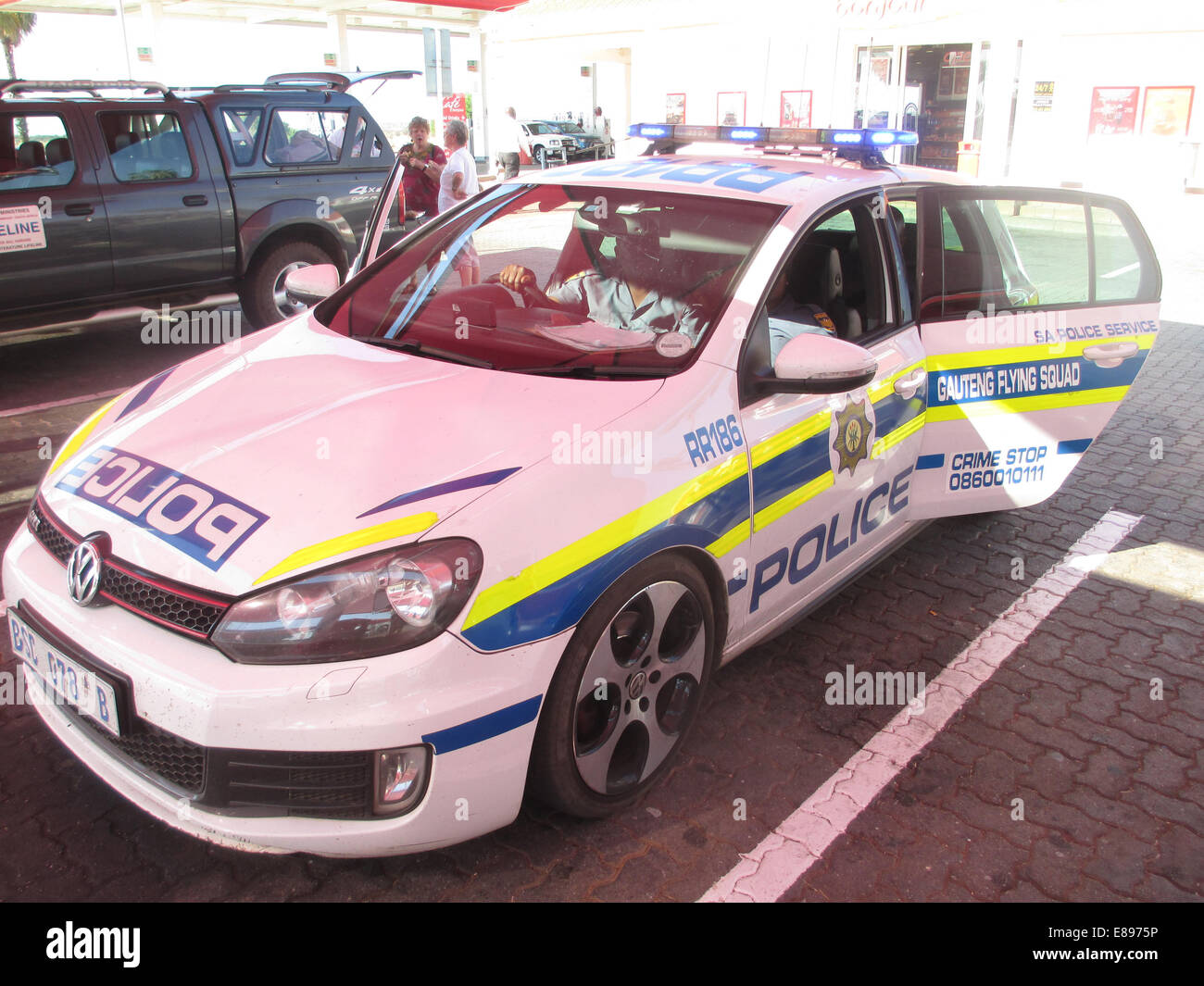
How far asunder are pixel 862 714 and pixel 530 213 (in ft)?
7.12

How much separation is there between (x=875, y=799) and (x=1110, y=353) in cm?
235

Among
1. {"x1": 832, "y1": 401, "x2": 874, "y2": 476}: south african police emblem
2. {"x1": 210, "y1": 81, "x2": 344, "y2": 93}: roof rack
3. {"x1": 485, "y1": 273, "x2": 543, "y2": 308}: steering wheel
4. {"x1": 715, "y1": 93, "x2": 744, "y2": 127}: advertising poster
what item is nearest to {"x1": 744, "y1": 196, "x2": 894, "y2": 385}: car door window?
{"x1": 832, "y1": 401, "x2": 874, "y2": 476}: south african police emblem

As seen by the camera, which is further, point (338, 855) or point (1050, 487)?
point (1050, 487)

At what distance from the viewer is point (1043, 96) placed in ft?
66.8

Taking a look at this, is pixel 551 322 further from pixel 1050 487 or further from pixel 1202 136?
pixel 1202 136

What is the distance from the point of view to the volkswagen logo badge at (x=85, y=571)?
2.18 metres

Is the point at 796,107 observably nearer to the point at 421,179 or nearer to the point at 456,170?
the point at 456,170

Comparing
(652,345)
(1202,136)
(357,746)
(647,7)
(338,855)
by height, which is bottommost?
(338,855)

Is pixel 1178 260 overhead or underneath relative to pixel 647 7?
underneath

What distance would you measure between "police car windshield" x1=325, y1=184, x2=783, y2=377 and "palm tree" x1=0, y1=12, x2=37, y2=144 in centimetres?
4344

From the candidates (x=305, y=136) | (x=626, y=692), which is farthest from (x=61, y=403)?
(x=626, y=692)

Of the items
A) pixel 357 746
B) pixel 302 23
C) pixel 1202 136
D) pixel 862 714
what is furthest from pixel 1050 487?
pixel 302 23

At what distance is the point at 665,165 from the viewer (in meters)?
3.50
